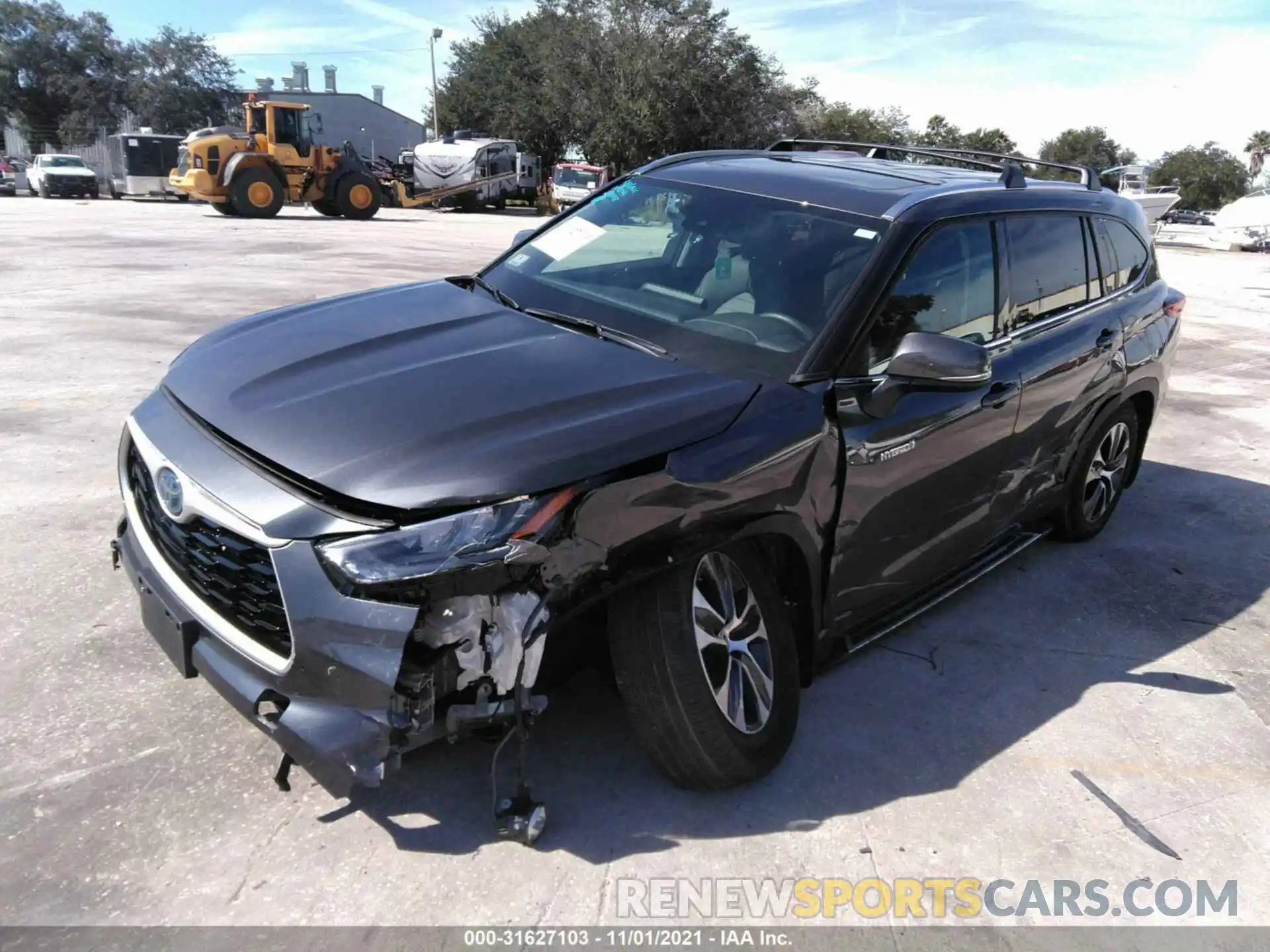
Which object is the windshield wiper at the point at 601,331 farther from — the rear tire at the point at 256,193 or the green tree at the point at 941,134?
the green tree at the point at 941,134

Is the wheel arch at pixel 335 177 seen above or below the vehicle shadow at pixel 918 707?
above

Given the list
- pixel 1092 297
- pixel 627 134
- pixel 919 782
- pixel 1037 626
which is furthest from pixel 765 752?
pixel 627 134

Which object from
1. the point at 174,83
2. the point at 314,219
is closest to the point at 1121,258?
the point at 314,219

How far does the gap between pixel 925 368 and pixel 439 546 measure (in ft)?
5.37

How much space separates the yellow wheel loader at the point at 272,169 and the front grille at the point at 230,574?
85.0ft

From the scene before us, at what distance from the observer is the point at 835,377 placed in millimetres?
3016

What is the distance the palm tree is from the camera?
84.4 meters

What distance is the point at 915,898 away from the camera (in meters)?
2.57

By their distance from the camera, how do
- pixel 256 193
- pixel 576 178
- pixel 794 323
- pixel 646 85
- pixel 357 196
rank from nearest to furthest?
pixel 794 323, pixel 256 193, pixel 357 196, pixel 576 178, pixel 646 85

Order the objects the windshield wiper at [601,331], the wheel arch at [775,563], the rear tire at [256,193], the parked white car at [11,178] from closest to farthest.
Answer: the wheel arch at [775,563]
the windshield wiper at [601,331]
the rear tire at [256,193]
the parked white car at [11,178]

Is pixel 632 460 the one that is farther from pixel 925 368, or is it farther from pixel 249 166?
pixel 249 166

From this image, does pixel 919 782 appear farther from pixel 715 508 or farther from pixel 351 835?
pixel 351 835

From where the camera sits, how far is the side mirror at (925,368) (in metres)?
2.97

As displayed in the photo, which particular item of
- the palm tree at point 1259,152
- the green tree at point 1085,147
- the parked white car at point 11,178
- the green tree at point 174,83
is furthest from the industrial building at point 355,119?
the palm tree at point 1259,152
